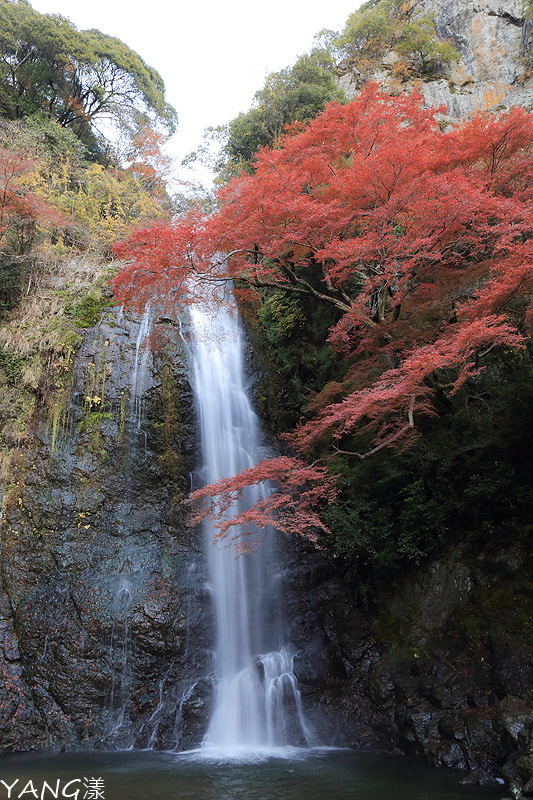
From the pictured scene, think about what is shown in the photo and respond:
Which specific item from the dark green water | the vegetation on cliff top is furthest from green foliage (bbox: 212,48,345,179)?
the dark green water

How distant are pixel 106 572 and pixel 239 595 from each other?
9.13 feet

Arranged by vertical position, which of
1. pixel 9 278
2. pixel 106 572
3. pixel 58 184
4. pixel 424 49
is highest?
Result: pixel 424 49

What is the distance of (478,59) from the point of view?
17.2 m

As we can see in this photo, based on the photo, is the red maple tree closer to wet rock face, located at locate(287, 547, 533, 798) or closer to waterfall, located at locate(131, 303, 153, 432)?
wet rock face, located at locate(287, 547, 533, 798)

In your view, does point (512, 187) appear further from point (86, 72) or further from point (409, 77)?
point (86, 72)

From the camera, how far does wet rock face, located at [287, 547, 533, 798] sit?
19.1 ft

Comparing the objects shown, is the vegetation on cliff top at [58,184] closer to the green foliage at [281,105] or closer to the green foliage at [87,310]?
the green foliage at [87,310]

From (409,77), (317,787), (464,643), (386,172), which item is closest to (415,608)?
(464,643)

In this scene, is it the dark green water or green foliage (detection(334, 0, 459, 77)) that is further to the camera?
green foliage (detection(334, 0, 459, 77))

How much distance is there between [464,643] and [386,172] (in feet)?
24.4

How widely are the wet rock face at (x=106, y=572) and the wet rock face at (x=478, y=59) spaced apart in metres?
14.7

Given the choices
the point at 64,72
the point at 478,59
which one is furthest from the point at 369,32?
the point at 64,72

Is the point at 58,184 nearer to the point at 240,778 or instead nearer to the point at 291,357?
the point at 291,357

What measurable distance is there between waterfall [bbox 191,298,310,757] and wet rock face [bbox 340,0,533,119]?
12.1 meters
